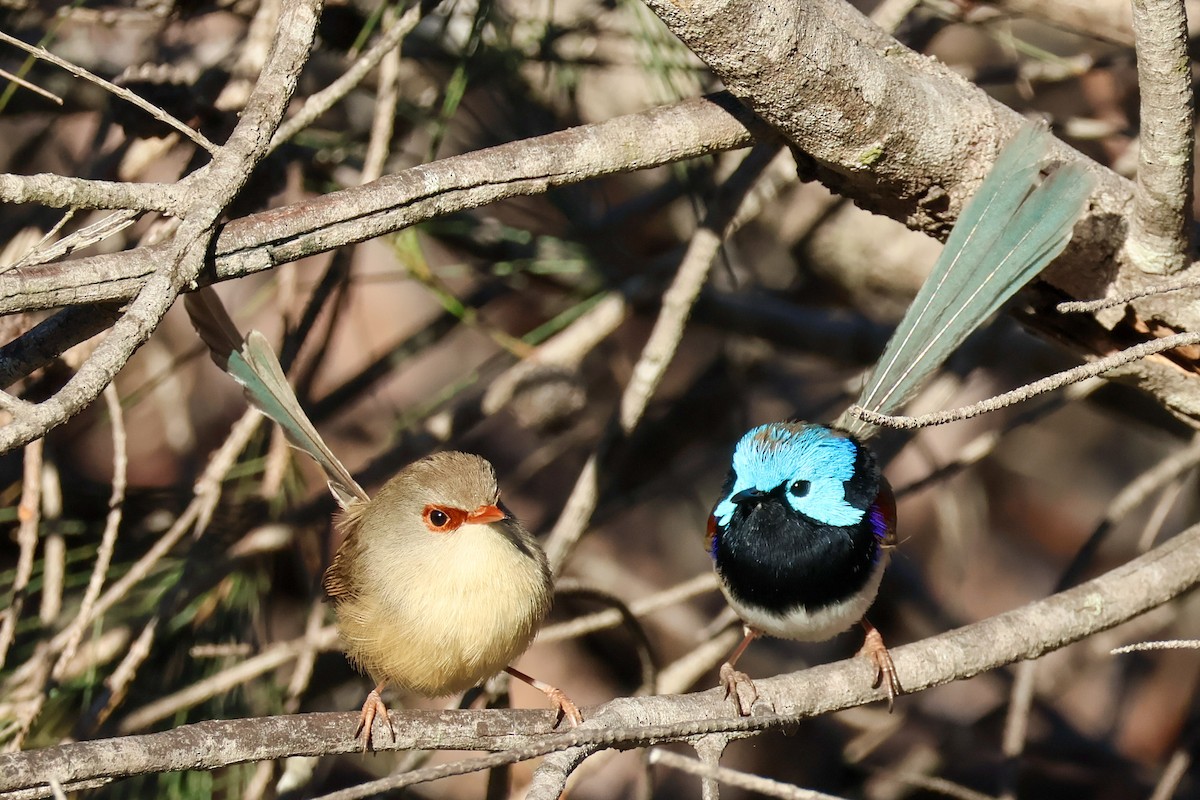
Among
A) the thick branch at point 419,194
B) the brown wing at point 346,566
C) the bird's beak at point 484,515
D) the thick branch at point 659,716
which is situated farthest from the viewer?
the brown wing at point 346,566

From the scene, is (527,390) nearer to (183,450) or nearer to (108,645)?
(108,645)

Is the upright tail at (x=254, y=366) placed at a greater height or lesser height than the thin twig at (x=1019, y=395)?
lesser

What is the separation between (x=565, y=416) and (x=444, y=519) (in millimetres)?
1448

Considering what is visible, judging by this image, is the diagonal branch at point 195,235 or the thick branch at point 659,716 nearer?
the diagonal branch at point 195,235

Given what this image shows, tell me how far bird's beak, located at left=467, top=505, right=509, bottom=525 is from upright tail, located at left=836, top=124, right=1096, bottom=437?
4.52 feet

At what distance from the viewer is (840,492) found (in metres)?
3.77

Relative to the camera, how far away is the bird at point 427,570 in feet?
11.2

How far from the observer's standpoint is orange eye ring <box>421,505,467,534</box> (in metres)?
3.63

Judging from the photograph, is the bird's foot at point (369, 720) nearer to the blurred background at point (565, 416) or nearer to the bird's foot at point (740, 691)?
the bird's foot at point (740, 691)

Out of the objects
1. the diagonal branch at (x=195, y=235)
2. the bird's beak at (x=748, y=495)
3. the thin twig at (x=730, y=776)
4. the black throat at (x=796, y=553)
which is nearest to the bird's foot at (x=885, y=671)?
the black throat at (x=796, y=553)

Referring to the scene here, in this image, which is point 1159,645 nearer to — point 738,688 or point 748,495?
point 738,688

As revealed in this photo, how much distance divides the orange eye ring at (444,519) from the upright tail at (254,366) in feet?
1.59

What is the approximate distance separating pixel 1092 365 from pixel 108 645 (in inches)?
147

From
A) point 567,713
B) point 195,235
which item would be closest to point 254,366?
point 195,235
